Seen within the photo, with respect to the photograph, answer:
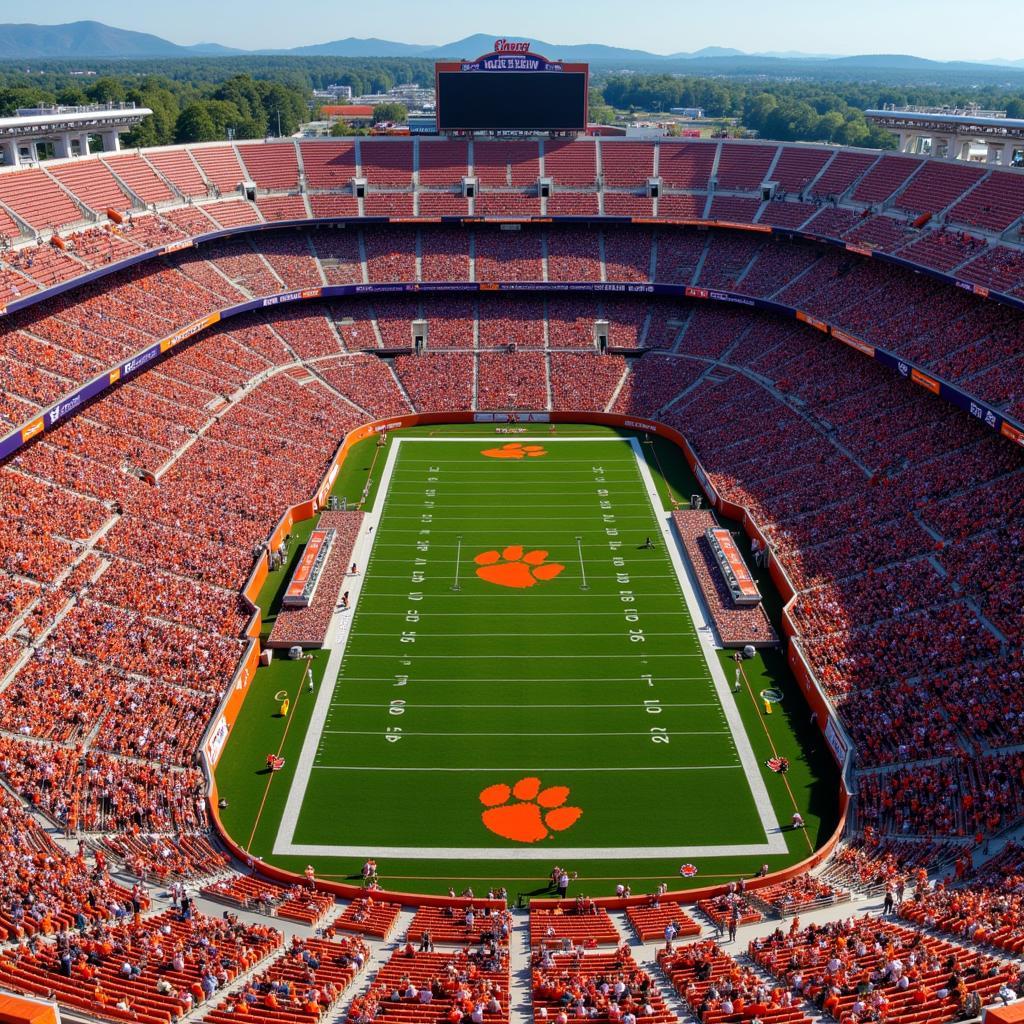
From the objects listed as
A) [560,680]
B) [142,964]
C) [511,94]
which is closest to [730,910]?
[560,680]

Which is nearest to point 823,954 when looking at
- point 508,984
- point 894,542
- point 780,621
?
point 508,984

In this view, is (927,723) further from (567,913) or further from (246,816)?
(246,816)

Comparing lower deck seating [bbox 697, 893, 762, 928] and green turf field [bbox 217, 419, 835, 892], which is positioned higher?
lower deck seating [bbox 697, 893, 762, 928]

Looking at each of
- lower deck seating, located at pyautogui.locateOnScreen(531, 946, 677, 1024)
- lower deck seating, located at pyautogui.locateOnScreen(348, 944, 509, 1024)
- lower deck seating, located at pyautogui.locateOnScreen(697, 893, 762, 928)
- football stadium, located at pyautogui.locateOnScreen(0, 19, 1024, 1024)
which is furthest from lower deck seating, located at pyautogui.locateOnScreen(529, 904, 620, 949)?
lower deck seating, located at pyautogui.locateOnScreen(697, 893, 762, 928)

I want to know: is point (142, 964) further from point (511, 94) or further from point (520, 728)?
point (511, 94)

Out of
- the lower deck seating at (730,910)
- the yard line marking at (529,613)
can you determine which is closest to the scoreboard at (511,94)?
the yard line marking at (529,613)

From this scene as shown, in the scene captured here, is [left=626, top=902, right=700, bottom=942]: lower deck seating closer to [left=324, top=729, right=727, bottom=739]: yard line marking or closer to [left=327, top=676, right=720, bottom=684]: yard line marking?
[left=324, top=729, right=727, bottom=739]: yard line marking
